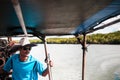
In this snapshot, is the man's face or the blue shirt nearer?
the man's face

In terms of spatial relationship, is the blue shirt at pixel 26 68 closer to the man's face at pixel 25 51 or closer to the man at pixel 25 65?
the man at pixel 25 65

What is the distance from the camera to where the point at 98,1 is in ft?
10.2

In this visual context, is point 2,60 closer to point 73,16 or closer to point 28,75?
point 28,75

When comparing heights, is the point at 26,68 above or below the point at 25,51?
below

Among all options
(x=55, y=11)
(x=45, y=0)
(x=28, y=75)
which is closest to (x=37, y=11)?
(x=55, y=11)

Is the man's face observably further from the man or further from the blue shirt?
the blue shirt

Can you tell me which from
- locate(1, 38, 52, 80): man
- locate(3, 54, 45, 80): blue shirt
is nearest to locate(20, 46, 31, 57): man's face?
locate(1, 38, 52, 80): man

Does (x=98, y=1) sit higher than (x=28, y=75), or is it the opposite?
(x=98, y=1)

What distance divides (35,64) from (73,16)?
1.08 m

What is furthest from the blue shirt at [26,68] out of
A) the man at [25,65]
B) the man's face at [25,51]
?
the man's face at [25,51]

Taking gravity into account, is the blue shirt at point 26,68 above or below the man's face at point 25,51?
below

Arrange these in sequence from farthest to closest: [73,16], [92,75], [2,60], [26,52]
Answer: [92,75]
[2,60]
[26,52]
[73,16]

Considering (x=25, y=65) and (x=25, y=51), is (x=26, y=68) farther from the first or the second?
(x=25, y=51)

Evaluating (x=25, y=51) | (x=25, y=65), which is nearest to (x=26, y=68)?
(x=25, y=65)
